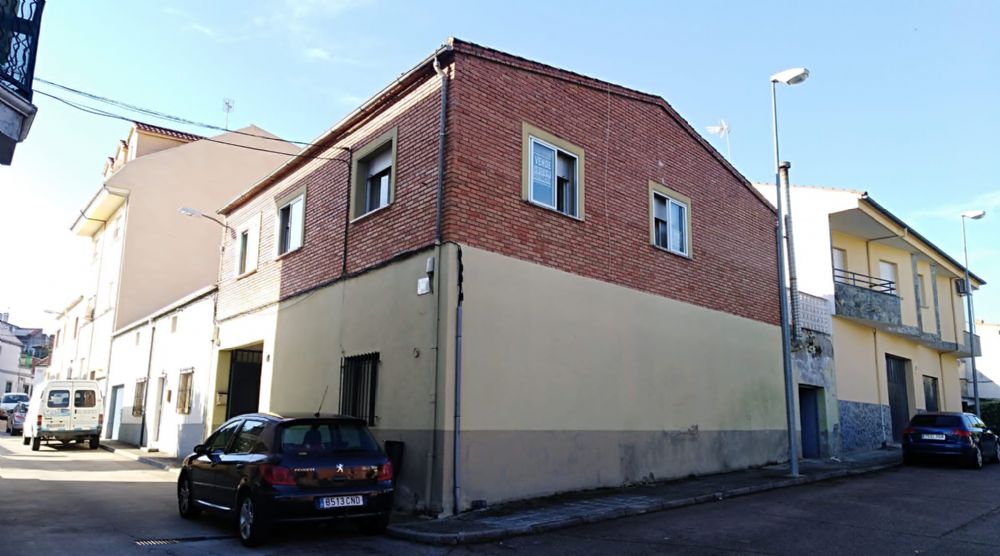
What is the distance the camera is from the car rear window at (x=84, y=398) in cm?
2341

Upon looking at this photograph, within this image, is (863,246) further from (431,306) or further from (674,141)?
(431,306)

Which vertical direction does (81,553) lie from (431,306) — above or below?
below

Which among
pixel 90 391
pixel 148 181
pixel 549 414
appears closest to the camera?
pixel 549 414

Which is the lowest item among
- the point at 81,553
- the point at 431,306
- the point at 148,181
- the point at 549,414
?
the point at 81,553

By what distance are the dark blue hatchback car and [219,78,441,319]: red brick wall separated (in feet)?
50.5

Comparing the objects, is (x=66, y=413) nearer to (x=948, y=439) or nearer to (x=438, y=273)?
(x=438, y=273)

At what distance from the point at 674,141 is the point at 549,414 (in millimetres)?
7639

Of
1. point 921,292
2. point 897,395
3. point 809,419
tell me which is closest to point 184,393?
point 809,419

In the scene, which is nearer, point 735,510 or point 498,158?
point 735,510

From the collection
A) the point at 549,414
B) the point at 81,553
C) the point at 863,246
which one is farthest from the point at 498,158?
Answer: the point at 863,246

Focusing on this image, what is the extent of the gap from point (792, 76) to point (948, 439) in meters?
10.7

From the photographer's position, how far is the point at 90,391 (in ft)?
78.2

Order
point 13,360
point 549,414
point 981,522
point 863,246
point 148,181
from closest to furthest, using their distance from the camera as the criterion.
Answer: point 981,522 → point 549,414 → point 863,246 → point 148,181 → point 13,360

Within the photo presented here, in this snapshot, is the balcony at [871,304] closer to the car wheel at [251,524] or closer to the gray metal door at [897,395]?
the gray metal door at [897,395]
